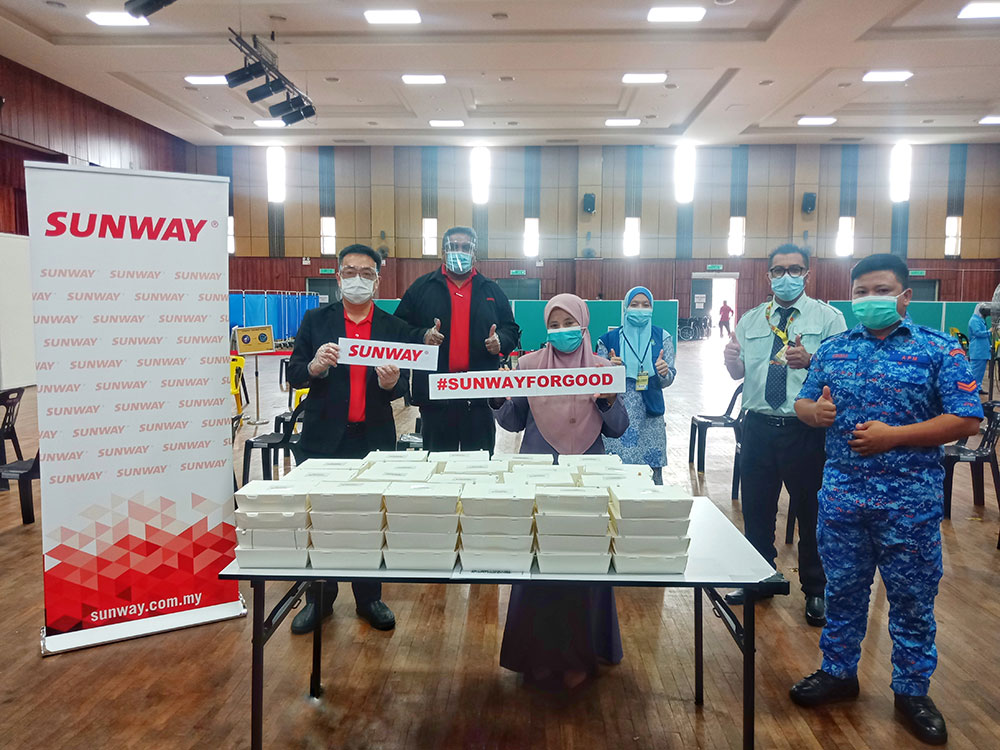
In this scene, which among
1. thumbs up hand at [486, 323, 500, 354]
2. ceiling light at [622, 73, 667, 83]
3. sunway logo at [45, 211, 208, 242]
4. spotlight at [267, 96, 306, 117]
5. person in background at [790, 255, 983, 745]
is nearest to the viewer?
person in background at [790, 255, 983, 745]

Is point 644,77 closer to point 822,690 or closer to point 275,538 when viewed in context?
point 822,690

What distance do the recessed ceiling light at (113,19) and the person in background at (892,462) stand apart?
1125 centimetres

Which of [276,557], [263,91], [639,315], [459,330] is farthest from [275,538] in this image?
[263,91]

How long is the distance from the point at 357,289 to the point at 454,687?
1.77m

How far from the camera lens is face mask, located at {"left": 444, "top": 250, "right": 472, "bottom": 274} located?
3.48m

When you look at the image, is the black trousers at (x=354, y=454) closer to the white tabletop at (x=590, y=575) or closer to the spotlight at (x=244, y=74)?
the white tabletop at (x=590, y=575)

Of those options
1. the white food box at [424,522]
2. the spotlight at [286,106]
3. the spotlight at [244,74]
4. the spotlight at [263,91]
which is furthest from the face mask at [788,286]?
the spotlight at [286,106]

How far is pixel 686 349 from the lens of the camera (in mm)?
18188

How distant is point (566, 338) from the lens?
2785 millimetres

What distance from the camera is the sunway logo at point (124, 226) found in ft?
8.55

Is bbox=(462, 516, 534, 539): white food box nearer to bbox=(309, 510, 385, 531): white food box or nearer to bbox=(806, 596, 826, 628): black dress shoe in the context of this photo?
bbox=(309, 510, 385, 531): white food box

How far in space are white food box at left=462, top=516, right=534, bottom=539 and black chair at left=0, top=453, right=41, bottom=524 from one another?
3692 mm

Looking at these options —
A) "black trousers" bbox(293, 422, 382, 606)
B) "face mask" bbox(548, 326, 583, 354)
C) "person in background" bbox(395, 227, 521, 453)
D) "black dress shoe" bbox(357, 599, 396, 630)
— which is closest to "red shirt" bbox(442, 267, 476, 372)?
"person in background" bbox(395, 227, 521, 453)

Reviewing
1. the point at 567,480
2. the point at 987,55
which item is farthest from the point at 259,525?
the point at 987,55
